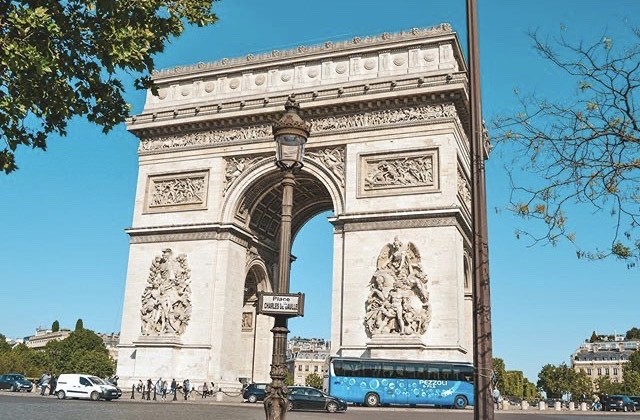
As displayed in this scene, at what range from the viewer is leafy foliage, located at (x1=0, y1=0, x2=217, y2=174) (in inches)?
323

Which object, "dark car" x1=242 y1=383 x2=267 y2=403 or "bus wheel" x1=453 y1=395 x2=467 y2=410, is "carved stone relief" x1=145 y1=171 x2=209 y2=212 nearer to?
"dark car" x1=242 y1=383 x2=267 y2=403

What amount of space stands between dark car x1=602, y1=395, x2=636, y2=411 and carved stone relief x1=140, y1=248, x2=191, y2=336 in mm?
28658

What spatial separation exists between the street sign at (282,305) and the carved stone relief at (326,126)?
2073 centimetres

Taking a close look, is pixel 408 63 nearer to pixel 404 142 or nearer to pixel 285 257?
pixel 404 142

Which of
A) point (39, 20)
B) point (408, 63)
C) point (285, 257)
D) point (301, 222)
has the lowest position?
point (285, 257)

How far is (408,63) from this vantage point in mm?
29203

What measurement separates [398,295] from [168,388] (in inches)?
419

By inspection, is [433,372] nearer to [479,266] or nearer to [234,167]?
[234,167]

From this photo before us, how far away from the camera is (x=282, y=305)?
8.44 meters

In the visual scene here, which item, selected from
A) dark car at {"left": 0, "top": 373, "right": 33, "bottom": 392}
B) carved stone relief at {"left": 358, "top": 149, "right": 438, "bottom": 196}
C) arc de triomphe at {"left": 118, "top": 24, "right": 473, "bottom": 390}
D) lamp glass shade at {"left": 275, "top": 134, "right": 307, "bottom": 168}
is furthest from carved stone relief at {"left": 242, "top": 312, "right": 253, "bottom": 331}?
lamp glass shade at {"left": 275, "top": 134, "right": 307, "bottom": 168}

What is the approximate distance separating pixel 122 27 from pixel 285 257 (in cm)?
379

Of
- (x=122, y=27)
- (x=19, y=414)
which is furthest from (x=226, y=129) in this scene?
(x=122, y=27)

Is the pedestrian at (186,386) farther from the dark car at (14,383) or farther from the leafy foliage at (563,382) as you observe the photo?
the leafy foliage at (563,382)

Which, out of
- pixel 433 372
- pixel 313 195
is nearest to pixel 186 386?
pixel 433 372
